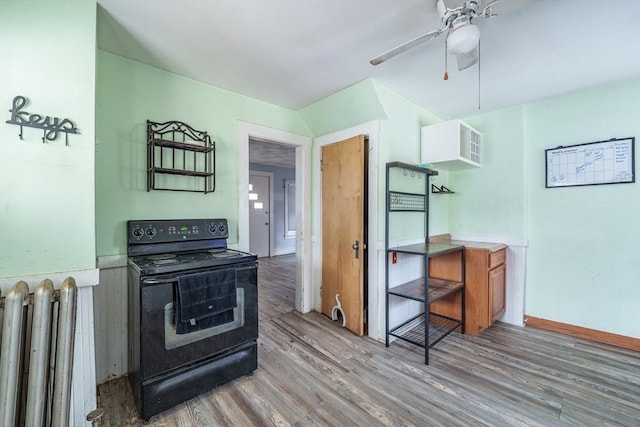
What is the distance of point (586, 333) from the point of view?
2.54m

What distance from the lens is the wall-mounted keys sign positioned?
1.25 metres

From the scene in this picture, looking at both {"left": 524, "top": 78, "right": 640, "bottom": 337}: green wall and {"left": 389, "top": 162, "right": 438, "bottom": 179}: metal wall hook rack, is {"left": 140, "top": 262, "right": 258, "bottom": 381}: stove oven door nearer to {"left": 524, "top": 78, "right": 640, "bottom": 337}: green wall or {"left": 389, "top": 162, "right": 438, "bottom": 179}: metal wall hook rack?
{"left": 389, "top": 162, "right": 438, "bottom": 179}: metal wall hook rack

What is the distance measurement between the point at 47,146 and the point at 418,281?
301 centimetres

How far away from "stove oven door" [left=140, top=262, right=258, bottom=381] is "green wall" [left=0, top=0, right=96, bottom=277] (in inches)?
15.2

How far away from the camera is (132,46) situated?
1806 millimetres

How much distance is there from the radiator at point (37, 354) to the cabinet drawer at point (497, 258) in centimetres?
315

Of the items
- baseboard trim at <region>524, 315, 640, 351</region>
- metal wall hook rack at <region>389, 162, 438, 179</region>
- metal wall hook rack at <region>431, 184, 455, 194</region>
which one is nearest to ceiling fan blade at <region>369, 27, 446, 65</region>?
metal wall hook rack at <region>389, 162, 438, 179</region>

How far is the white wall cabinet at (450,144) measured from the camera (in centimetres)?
263

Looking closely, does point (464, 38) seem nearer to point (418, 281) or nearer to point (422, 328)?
point (418, 281)

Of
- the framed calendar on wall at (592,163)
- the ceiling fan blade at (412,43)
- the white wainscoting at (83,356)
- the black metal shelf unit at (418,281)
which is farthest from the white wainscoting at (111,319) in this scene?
the framed calendar on wall at (592,163)

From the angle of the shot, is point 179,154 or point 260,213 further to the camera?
point 260,213

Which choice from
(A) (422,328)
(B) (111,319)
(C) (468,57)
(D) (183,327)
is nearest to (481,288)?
(A) (422,328)

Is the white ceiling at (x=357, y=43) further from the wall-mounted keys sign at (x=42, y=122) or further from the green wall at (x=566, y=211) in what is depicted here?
the wall-mounted keys sign at (x=42, y=122)

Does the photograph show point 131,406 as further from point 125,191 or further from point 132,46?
point 132,46
